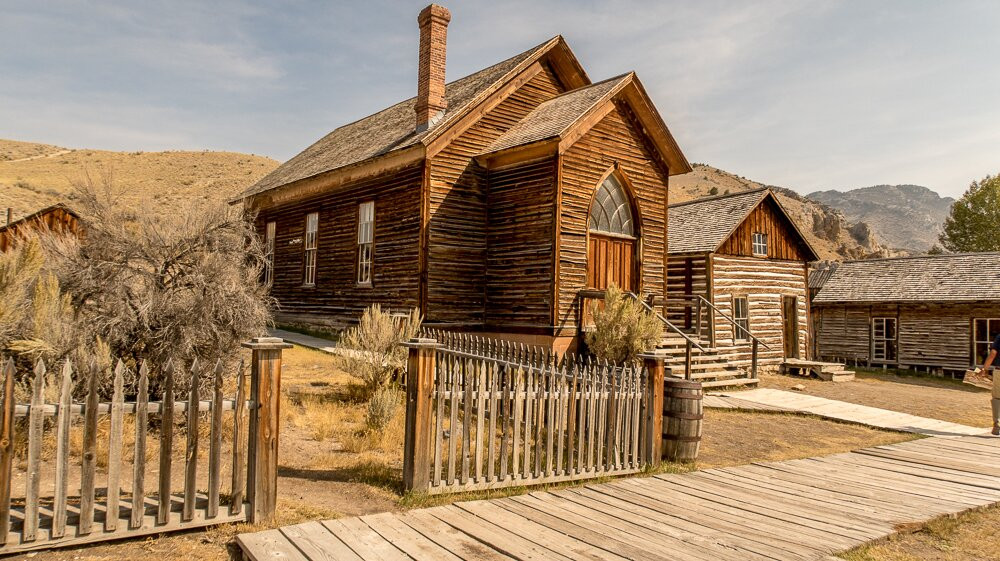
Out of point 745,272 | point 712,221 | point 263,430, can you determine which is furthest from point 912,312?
point 263,430

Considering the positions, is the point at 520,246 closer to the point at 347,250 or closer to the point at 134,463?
the point at 347,250

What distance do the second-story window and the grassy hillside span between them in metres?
41.5

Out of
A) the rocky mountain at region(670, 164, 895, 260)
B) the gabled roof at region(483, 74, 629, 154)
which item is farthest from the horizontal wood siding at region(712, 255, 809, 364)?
the rocky mountain at region(670, 164, 895, 260)

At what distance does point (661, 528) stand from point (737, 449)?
406 cm

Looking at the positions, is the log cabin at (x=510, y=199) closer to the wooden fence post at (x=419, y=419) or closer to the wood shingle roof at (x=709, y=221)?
the wood shingle roof at (x=709, y=221)

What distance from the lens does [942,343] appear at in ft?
81.6

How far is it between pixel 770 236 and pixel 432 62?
550 inches

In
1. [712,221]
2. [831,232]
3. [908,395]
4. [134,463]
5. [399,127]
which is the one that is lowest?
[908,395]

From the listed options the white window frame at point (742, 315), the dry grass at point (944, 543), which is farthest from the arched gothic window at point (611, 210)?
the dry grass at point (944, 543)

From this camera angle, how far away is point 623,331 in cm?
1220

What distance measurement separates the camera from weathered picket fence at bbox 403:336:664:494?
17.9 feet

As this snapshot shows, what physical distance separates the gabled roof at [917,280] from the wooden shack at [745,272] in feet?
17.6

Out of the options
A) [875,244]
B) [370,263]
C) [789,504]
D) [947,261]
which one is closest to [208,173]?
[370,263]

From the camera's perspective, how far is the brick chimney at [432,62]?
15.4 m
